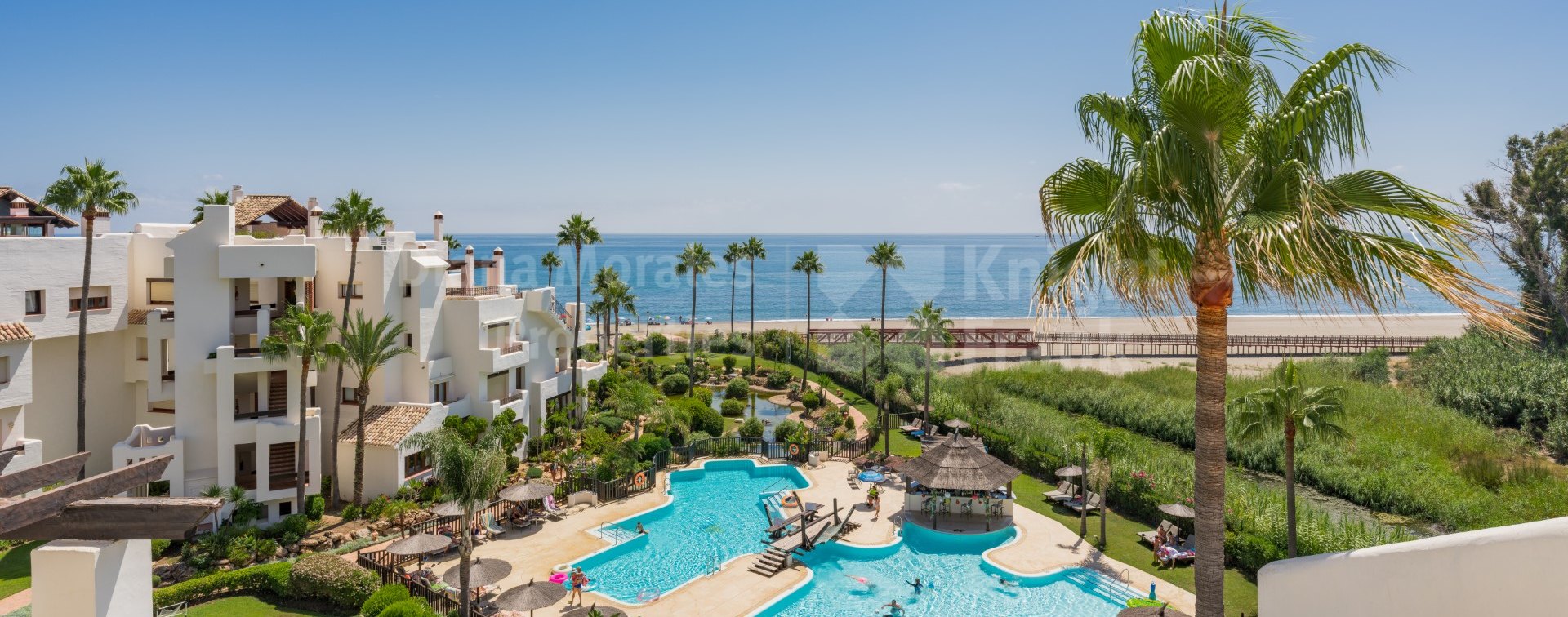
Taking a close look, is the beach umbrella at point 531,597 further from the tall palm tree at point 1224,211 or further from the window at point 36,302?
the window at point 36,302

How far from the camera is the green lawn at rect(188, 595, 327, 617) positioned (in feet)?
65.9

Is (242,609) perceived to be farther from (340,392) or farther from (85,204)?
(85,204)

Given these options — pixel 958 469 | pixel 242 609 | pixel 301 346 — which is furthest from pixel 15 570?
pixel 958 469

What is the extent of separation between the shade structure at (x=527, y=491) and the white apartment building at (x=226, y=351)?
485 cm

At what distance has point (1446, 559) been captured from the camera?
591cm

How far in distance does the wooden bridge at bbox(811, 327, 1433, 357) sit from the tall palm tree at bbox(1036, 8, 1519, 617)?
188 ft

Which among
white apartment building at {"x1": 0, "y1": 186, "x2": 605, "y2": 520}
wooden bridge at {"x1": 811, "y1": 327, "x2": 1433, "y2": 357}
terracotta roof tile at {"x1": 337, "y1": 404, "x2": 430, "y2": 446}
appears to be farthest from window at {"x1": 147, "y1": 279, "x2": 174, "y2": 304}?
wooden bridge at {"x1": 811, "y1": 327, "x2": 1433, "y2": 357}

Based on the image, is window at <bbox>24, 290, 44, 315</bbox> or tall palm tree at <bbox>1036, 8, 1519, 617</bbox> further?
window at <bbox>24, 290, 44, 315</bbox>

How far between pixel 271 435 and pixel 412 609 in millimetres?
12898

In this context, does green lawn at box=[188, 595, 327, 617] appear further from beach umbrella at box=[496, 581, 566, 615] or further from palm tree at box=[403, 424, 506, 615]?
beach umbrella at box=[496, 581, 566, 615]

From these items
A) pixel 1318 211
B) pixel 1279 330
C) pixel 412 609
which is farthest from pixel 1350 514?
pixel 1279 330

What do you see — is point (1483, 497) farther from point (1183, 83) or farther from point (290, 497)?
→ point (290, 497)

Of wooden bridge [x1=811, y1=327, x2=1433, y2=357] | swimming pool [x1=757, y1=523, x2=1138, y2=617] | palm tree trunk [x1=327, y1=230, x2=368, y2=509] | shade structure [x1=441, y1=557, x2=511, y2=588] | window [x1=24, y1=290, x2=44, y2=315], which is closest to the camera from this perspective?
shade structure [x1=441, y1=557, x2=511, y2=588]

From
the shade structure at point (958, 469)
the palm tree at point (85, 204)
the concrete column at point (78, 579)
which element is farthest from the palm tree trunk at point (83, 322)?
the shade structure at point (958, 469)
